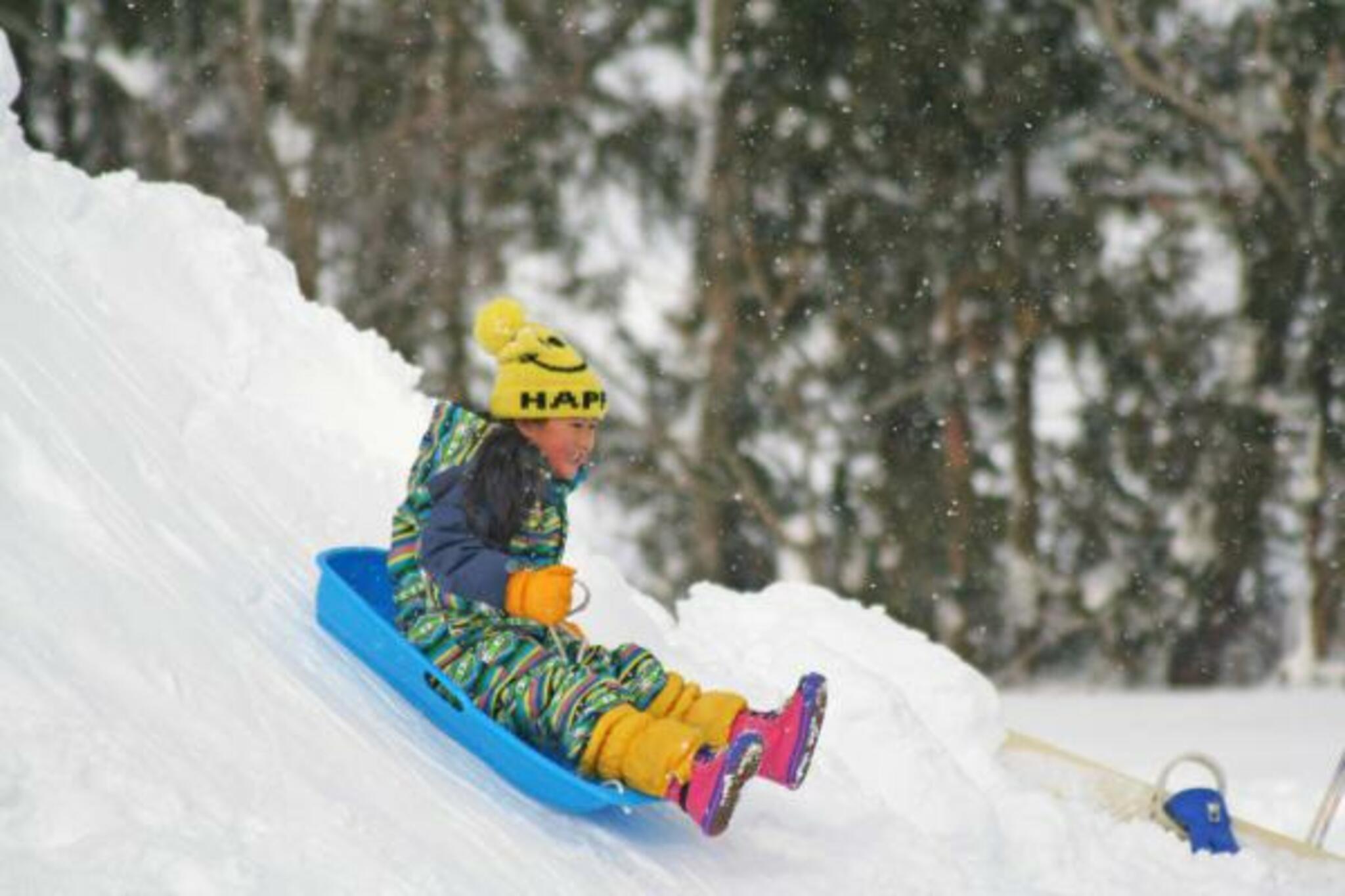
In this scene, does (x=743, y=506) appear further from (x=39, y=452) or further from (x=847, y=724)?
(x=39, y=452)

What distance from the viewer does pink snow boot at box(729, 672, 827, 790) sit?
9.31 feet

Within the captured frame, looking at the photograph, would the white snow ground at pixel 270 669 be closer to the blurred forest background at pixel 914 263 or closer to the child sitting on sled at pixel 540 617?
the child sitting on sled at pixel 540 617

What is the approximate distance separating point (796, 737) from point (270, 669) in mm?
893

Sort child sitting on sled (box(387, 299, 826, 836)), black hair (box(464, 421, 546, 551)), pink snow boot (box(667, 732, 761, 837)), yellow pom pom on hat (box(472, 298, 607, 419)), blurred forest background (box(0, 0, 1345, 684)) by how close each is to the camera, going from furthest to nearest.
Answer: blurred forest background (box(0, 0, 1345, 684)) → yellow pom pom on hat (box(472, 298, 607, 419)) → black hair (box(464, 421, 546, 551)) → child sitting on sled (box(387, 299, 826, 836)) → pink snow boot (box(667, 732, 761, 837))

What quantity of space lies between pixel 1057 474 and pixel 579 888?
8.25 m

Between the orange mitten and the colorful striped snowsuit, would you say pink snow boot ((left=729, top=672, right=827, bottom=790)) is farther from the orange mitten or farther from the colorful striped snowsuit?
the orange mitten

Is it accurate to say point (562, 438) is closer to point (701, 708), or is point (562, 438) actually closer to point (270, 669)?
point (701, 708)

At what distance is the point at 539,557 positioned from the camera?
3160mm

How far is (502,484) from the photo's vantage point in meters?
3.00

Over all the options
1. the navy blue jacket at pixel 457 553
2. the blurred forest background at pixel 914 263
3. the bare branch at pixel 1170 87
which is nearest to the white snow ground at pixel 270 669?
the navy blue jacket at pixel 457 553

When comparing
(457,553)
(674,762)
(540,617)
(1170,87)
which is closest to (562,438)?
(457,553)

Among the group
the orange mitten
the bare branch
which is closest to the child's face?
the orange mitten

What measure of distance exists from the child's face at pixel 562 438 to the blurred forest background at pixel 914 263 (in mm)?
7490

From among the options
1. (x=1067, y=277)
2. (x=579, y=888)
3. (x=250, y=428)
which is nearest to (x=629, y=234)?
(x=1067, y=277)
